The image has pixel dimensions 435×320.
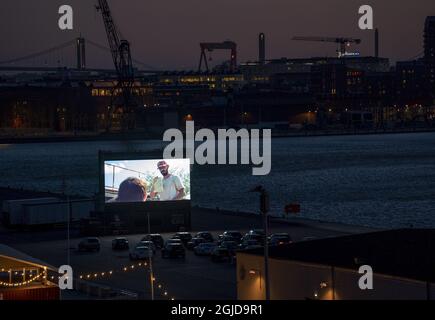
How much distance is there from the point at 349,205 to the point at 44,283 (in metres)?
13.7

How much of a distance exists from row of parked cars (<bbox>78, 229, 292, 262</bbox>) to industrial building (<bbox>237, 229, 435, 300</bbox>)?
2.64m

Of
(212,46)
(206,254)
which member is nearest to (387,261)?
(206,254)

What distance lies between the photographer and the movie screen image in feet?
36.1

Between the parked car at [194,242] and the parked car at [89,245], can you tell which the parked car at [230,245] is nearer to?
the parked car at [194,242]

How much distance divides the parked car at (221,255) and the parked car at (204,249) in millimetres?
229

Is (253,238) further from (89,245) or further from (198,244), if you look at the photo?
(89,245)

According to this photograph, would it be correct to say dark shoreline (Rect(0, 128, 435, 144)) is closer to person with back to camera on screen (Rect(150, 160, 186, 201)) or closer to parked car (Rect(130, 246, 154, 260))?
person with back to camera on screen (Rect(150, 160, 186, 201))

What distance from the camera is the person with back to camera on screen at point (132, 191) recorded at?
1099 cm

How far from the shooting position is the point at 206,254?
8.83 m

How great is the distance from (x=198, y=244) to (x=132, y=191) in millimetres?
1939

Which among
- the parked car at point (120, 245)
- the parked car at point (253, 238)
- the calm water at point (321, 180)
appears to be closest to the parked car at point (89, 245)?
the parked car at point (120, 245)

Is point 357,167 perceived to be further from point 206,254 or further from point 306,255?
point 306,255

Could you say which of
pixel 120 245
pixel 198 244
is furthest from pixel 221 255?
pixel 120 245

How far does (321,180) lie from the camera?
82.3 ft
